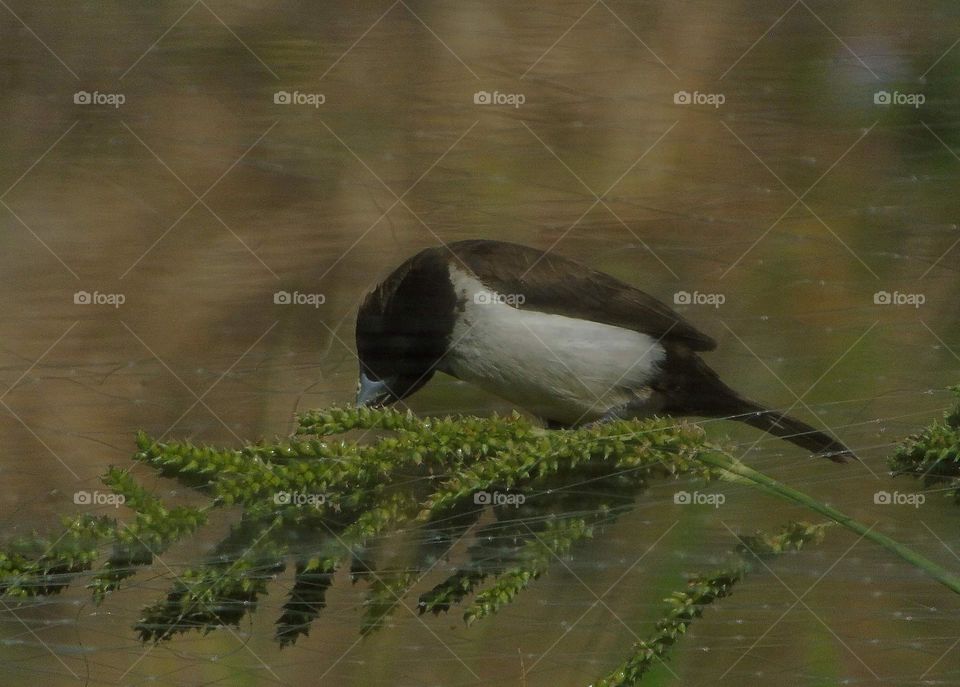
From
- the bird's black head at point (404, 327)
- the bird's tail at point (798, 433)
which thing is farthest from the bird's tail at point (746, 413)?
the bird's black head at point (404, 327)

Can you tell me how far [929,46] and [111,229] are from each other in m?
1.09

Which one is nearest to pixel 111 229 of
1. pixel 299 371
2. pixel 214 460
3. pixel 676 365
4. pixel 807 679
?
pixel 299 371

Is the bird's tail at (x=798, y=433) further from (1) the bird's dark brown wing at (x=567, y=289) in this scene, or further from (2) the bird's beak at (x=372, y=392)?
(2) the bird's beak at (x=372, y=392)

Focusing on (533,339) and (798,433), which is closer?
(798,433)

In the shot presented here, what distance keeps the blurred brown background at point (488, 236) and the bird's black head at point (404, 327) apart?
1.0 inches

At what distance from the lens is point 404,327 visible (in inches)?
52.9

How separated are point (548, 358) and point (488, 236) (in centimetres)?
20

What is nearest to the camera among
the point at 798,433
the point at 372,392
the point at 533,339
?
the point at 798,433

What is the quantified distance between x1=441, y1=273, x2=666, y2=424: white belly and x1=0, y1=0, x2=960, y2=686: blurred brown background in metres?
0.07

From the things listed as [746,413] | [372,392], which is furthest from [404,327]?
[746,413]

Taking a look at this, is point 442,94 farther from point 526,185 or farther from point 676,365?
point 676,365

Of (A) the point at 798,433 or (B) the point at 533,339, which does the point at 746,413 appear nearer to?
(A) the point at 798,433

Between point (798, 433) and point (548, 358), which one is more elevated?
point (548, 358)

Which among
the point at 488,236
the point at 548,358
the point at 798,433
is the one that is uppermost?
the point at 488,236
